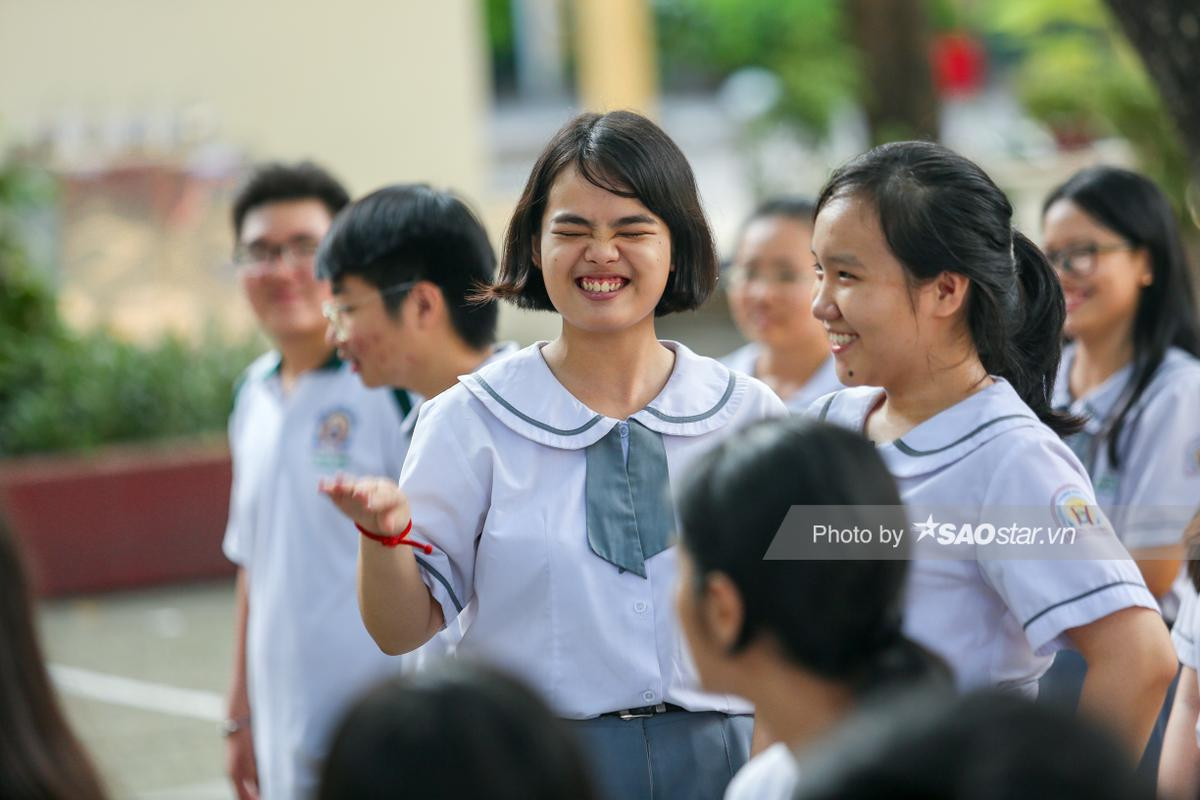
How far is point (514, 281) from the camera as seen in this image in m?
2.66

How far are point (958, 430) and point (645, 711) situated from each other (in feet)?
2.06

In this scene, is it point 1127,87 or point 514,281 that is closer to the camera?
point 514,281

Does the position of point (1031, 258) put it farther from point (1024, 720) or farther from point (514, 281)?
point (1024, 720)

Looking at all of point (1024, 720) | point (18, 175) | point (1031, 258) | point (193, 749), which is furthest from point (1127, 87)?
point (1024, 720)

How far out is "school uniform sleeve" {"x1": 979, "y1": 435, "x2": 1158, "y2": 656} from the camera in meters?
2.27

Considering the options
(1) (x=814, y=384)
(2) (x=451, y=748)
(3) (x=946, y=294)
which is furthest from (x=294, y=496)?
(2) (x=451, y=748)

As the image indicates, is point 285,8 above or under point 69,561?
above

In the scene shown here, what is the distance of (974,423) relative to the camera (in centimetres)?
238

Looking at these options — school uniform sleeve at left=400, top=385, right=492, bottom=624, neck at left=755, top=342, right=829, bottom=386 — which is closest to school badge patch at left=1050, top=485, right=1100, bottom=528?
school uniform sleeve at left=400, top=385, right=492, bottom=624

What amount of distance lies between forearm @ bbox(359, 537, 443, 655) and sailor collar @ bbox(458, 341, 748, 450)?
277mm

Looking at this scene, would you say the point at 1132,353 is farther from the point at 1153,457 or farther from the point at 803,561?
the point at 803,561

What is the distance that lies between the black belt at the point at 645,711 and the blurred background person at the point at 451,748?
1082mm

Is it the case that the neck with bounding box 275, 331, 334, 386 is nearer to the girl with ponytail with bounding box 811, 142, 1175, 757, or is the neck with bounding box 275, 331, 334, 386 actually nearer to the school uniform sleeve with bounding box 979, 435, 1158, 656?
the girl with ponytail with bounding box 811, 142, 1175, 757

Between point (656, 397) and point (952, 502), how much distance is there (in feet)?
1.66
